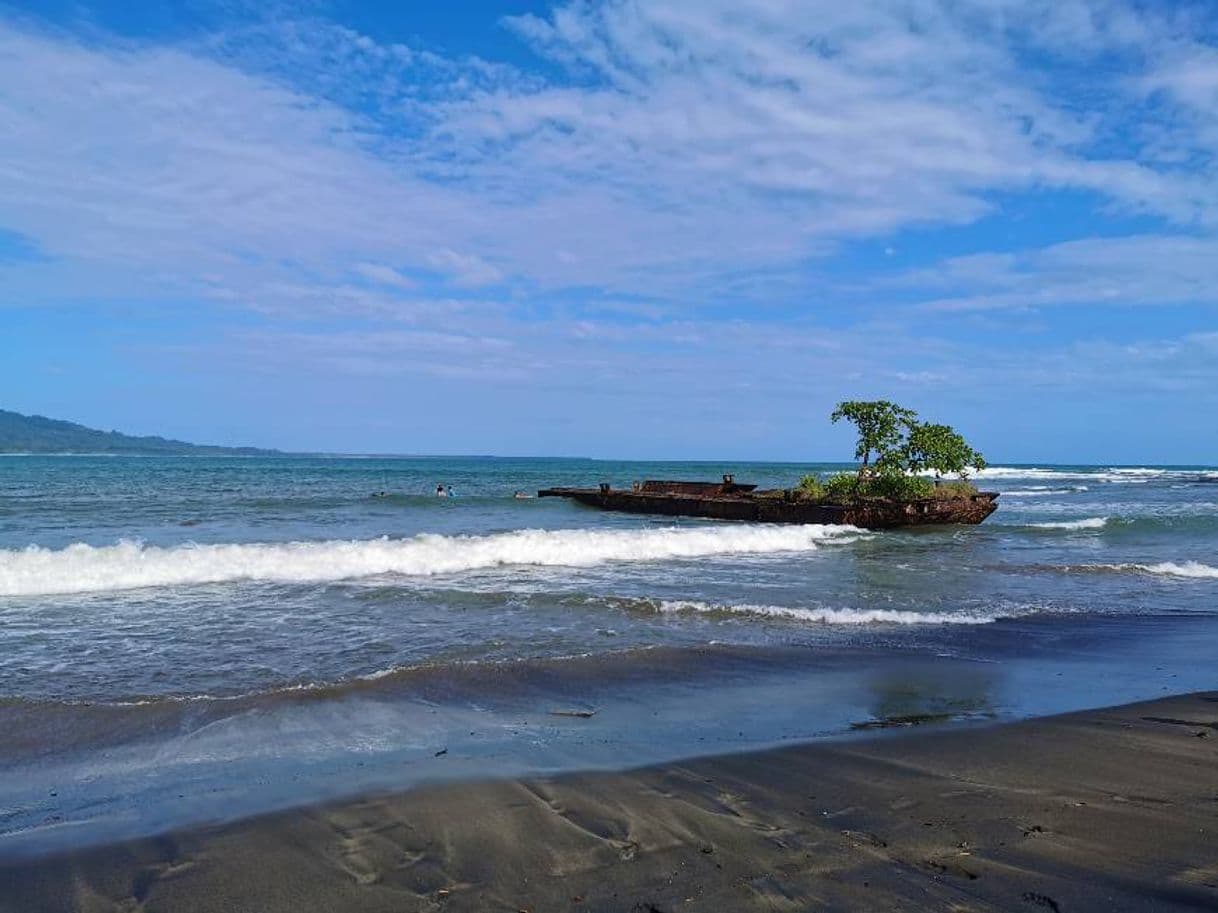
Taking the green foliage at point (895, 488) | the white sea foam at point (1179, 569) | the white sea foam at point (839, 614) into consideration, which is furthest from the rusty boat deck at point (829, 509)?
the white sea foam at point (839, 614)

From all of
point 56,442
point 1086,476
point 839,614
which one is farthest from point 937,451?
point 56,442

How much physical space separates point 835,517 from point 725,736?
23590 millimetres

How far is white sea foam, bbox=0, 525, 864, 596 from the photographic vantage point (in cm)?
1387

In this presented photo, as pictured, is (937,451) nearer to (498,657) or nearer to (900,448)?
(900,448)

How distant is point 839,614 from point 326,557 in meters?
9.97

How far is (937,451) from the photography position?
2931 cm

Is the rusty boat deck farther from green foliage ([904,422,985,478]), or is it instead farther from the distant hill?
the distant hill

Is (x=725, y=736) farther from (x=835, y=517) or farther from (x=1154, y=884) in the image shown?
(x=835, y=517)

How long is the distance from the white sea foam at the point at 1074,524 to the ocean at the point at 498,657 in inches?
269

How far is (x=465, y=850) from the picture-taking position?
4043 mm

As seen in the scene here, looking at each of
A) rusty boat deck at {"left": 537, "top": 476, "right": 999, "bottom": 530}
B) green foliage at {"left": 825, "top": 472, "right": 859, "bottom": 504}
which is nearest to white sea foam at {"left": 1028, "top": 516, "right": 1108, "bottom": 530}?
rusty boat deck at {"left": 537, "top": 476, "right": 999, "bottom": 530}

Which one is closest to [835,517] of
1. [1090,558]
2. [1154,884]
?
[1090,558]

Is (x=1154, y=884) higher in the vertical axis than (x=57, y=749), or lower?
higher

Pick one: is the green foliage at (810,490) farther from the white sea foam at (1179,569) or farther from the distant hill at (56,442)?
the distant hill at (56,442)
